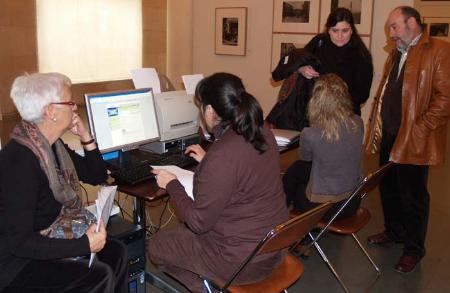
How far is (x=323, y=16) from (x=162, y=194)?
4293mm

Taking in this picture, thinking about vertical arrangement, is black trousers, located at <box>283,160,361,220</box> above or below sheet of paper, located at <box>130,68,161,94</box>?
below

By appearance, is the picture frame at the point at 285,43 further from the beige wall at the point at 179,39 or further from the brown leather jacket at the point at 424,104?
the brown leather jacket at the point at 424,104

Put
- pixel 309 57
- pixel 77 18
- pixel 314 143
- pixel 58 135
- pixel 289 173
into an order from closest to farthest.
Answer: pixel 58 135 → pixel 314 143 → pixel 289 173 → pixel 309 57 → pixel 77 18

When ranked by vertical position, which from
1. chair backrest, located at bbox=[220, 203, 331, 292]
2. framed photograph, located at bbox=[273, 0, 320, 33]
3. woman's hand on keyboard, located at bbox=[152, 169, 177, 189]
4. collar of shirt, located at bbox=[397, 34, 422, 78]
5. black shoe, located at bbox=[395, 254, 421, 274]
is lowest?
black shoe, located at bbox=[395, 254, 421, 274]

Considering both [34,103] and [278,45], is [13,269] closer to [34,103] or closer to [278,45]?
[34,103]

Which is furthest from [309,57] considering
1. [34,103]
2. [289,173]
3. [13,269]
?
[13,269]

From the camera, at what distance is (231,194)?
70.3 inches

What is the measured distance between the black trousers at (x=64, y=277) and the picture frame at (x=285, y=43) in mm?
4542

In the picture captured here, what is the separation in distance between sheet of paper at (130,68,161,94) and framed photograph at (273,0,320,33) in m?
3.53

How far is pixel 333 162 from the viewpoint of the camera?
8.50 ft

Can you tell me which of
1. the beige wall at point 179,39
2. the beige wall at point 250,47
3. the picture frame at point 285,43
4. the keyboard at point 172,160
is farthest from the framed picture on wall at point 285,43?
the keyboard at point 172,160

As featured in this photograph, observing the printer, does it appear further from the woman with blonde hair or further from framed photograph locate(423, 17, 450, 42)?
framed photograph locate(423, 17, 450, 42)

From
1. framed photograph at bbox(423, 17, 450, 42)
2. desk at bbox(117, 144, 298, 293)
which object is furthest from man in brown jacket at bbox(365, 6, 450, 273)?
framed photograph at bbox(423, 17, 450, 42)

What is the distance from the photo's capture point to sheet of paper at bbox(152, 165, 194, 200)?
2.16 metres
